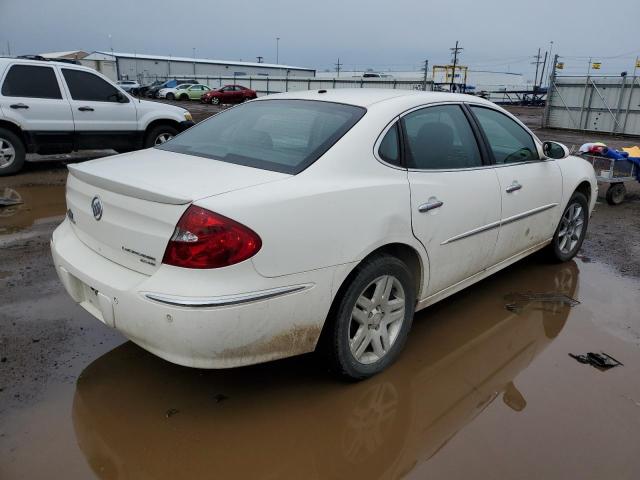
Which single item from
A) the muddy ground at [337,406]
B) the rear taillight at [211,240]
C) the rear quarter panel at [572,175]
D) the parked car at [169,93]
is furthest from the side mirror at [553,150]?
the parked car at [169,93]

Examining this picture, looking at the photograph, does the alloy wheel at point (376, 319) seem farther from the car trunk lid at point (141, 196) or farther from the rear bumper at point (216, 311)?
the car trunk lid at point (141, 196)

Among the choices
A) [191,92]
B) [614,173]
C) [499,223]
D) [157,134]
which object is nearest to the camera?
[499,223]

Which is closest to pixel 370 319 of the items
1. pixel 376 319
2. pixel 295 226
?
pixel 376 319

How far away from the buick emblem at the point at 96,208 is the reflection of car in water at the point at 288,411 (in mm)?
936

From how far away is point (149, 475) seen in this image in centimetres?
221

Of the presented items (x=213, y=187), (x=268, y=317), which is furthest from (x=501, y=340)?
(x=213, y=187)

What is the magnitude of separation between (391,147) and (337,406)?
1476mm

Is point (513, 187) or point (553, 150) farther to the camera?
point (553, 150)

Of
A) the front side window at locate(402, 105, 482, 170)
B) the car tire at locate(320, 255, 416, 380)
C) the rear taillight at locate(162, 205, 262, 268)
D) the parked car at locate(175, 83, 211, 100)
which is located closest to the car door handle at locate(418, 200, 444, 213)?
the front side window at locate(402, 105, 482, 170)

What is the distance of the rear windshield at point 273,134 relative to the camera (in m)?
2.79

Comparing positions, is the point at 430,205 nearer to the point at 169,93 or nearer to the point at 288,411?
the point at 288,411

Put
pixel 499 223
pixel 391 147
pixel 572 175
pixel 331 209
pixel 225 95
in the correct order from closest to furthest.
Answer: pixel 331 209 → pixel 391 147 → pixel 499 223 → pixel 572 175 → pixel 225 95

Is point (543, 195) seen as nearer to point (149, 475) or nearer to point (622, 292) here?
point (622, 292)

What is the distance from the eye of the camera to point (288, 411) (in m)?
2.67
